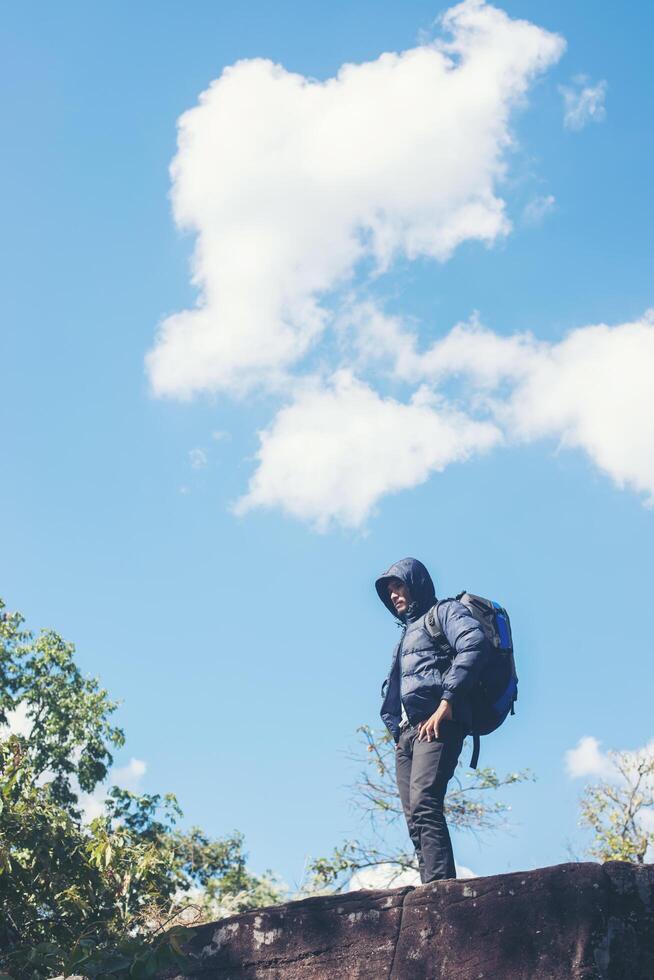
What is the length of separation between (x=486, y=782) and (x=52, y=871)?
21.3 feet

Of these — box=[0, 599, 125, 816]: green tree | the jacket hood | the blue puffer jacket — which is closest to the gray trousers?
the blue puffer jacket

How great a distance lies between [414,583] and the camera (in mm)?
4719

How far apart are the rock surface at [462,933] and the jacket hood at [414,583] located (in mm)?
1494

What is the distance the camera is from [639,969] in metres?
3.10

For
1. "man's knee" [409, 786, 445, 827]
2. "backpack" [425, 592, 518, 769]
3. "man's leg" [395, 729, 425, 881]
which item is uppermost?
"backpack" [425, 592, 518, 769]

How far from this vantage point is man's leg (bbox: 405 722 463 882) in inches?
154

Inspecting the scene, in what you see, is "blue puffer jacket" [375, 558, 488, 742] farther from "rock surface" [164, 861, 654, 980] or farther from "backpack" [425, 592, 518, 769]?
"rock surface" [164, 861, 654, 980]

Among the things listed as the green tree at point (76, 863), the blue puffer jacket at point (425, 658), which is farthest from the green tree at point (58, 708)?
the blue puffer jacket at point (425, 658)

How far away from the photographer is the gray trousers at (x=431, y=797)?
391cm

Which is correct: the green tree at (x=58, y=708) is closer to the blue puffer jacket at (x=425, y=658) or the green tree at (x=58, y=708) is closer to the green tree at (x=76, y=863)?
the green tree at (x=76, y=863)

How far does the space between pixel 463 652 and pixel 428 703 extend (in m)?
0.33

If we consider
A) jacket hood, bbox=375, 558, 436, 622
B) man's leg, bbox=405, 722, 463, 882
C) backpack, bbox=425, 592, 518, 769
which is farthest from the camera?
jacket hood, bbox=375, 558, 436, 622

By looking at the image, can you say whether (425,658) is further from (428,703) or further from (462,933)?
(462,933)

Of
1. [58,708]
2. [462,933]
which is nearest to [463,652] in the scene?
[462,933]
